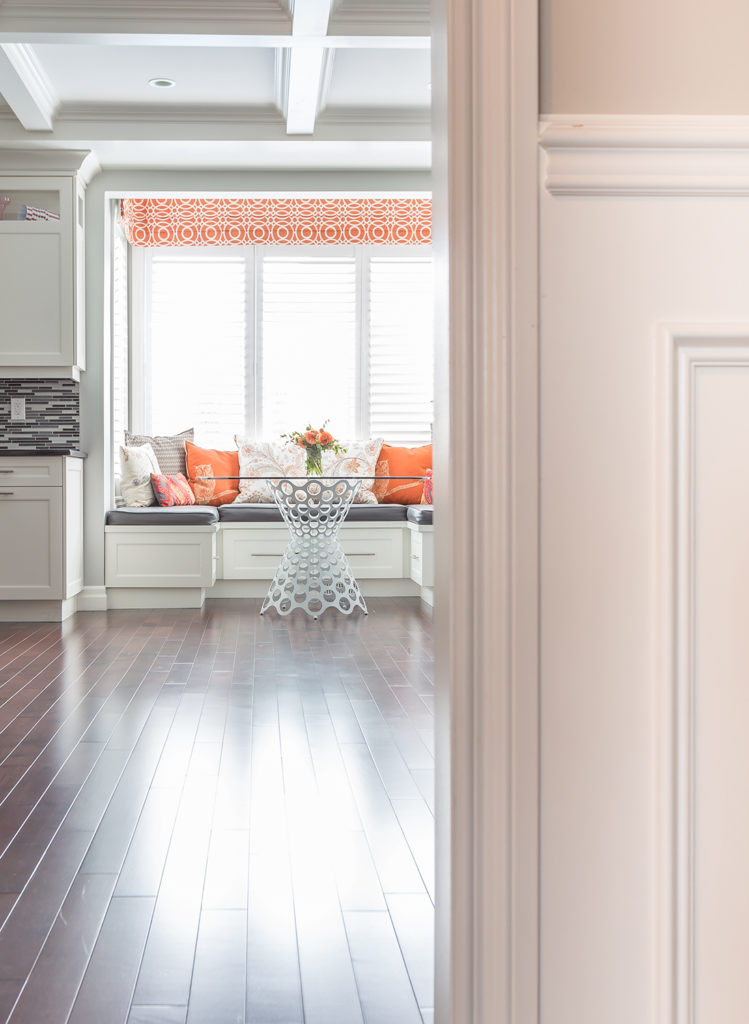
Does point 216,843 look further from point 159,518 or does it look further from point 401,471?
point 401,471

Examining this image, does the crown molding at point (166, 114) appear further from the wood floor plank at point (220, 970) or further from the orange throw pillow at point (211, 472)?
the wood floor plank at point (220, 970)

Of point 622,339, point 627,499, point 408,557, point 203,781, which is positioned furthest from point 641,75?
point 408,557

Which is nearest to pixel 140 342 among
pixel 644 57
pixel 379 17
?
pixel 379 17

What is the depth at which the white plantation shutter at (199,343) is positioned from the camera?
6.88 m

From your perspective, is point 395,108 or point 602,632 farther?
point 395,108

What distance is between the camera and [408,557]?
6.14m

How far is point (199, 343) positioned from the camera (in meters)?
6.91

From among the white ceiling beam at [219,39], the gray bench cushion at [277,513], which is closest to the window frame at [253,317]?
the gray bench cushion at [277,513]

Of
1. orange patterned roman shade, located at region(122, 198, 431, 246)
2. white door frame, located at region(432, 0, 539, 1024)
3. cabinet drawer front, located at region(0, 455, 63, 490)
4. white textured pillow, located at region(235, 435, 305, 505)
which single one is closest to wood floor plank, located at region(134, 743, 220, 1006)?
white door frame, located at region(432, 0, 539, 1024)

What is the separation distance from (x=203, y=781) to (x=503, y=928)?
1710mm

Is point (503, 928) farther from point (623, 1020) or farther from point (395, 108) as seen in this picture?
point (395, 108)

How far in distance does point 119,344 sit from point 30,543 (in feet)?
6.00

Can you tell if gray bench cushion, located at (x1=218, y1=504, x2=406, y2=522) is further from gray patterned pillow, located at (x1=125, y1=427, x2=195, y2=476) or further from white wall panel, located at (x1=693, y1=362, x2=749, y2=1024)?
white wall panel, located at (x1=693, y1=362, x2=749, y2=1024)

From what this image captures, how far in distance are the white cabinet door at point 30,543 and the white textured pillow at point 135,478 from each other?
0.84 metres
